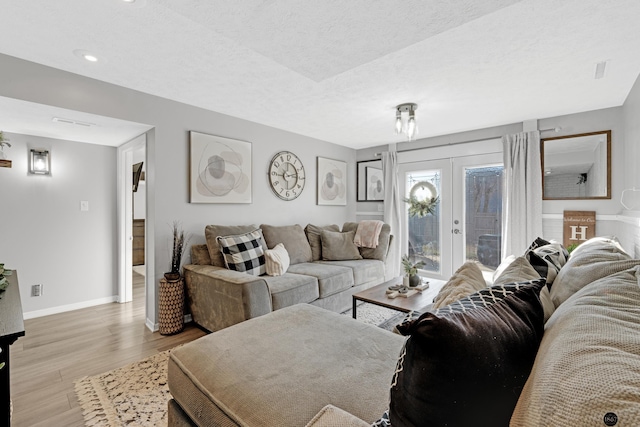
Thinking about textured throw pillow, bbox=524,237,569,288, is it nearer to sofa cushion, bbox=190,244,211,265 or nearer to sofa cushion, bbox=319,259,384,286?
sofa cushion, bbox=319,259,384,286

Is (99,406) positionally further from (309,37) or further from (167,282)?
(309,37)

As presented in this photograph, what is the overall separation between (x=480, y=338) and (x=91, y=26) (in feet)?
8.26

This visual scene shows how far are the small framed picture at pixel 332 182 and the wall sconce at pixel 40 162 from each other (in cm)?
335

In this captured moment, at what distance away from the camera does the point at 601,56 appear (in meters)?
2.09

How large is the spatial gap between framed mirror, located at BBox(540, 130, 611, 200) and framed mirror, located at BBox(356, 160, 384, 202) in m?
2.29

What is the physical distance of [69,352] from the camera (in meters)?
2.40

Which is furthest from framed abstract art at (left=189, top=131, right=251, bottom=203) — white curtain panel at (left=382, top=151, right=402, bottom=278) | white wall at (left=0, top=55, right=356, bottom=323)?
white curtain panel at (left=382, top=151, right=402, bottom=278)

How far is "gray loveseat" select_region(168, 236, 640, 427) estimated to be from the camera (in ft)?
1.44

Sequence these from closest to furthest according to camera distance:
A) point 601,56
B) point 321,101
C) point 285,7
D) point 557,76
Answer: point 285,7, point 601,56, point 557,76, point 321,101

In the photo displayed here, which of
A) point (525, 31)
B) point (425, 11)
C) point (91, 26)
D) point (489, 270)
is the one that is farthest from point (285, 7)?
point (489, 270)

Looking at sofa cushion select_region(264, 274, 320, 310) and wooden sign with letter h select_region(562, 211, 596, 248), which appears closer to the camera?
sofa cushion select_region(264, 274, 320, 310)

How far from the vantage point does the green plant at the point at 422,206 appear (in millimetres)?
4527

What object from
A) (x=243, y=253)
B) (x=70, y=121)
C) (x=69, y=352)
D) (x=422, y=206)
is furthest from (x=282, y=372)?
(x=422, y=206)

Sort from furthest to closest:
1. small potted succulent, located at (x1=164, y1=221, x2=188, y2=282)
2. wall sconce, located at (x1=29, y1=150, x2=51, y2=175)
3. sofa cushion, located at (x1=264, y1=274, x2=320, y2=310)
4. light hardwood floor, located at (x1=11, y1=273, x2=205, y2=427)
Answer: wall sconce, located at (x1=29, y1=150, x2=51, y2=175), small potted succulent, located at (x1=164, y1=221, x2=188, y2=282), sofa cushion, located at (x1=264, y1=274, x2=320, y2=310), light hardwood floor, located at (x1=11, y1=273, x2=205, y2=427)
